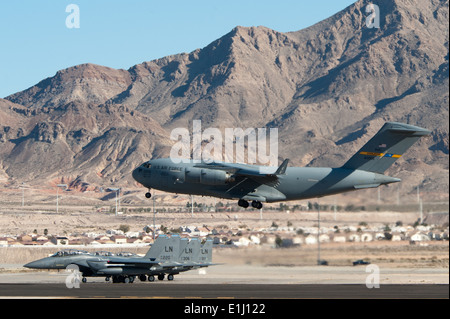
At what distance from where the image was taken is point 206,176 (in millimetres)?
61844

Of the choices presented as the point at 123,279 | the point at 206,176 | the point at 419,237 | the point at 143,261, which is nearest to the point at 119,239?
the point at 123,279

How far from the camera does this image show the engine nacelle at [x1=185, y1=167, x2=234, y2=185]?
61.8 m

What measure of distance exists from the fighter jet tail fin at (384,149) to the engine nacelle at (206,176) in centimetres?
974

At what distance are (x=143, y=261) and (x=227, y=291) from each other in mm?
14859

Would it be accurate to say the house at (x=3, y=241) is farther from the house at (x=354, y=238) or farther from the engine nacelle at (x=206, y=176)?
the house at (x=354, y=238)

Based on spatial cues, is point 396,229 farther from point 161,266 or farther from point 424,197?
point 161,266

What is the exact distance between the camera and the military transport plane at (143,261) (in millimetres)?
71312

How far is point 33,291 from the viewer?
5944cm

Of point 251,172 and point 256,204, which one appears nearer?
point 251,172

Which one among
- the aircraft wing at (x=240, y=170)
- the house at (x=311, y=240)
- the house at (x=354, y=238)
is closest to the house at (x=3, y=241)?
the aircraft wing at (x=240, y=170)

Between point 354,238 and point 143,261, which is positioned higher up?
point 354,238

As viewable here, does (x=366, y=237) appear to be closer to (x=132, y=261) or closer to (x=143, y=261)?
(x=143, y=261)

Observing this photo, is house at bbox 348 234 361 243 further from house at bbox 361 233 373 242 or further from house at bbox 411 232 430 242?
house at bbox 411 232 430 242
